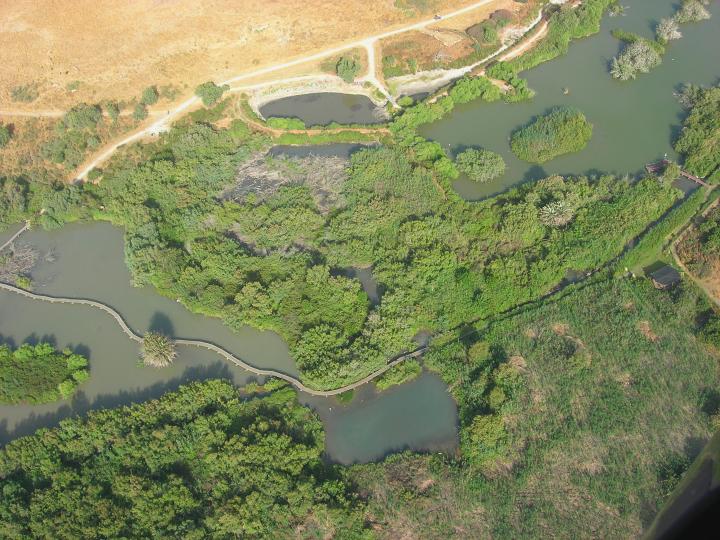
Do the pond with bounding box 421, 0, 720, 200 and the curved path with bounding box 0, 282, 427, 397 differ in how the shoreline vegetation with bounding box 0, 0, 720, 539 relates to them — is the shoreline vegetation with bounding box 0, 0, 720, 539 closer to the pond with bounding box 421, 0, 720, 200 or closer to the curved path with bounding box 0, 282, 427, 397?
the curved path with bounding box 0, 282, 427, 397

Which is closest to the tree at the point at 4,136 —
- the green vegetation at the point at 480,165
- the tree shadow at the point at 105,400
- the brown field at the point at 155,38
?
the brown field at the point at 155,38

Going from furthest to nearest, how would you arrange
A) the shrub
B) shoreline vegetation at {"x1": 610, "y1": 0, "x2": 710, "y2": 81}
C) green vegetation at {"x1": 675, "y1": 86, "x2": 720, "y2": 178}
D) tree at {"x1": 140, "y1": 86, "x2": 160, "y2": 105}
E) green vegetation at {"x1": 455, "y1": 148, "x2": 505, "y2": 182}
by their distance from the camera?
shoreline vegetation at {"x1": 610, "y1": 0, "x2": 710, "y2": 81} < the shrub < tree at {"x1": 140, "y1": 86, "x2": 160, "y2": 105} < green vegetation at {"x1": 455, "y1": 148, "x2": 505, "y2": 182} < green vegetation at {"x1": 675, "y1": 86, "x2": 720, "y2": 178}

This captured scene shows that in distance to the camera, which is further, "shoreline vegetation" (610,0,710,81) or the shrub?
"shoreline vegetation" (610,0,710,81)

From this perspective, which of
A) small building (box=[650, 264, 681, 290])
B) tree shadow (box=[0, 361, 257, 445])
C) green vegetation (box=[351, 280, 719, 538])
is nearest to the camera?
green vegetation (box=[351, 280, 719, 538])

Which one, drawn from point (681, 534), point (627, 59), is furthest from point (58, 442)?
point (627, 59)

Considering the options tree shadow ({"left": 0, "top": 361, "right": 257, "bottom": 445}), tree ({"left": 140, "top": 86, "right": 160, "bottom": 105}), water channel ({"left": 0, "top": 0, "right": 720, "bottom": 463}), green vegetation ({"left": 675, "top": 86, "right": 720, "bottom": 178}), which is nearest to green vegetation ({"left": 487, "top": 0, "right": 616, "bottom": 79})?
water channel ({"left": 0, "top": 0, "right": 720, "bottom": 463})

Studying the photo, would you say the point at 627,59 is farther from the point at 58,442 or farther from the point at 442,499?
the point at 58,442
